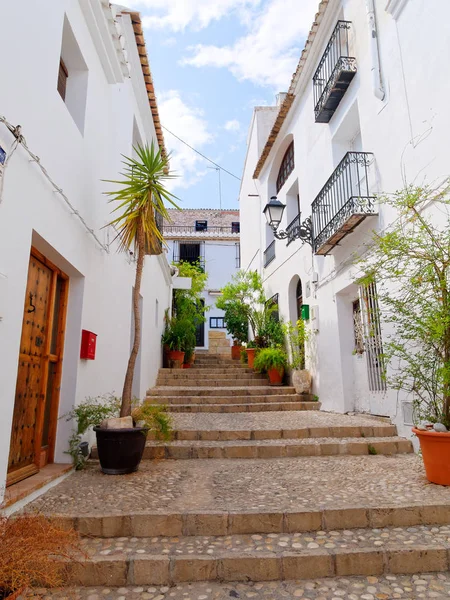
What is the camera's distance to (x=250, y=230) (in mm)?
14031

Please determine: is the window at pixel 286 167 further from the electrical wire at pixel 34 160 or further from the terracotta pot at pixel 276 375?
the electrical wire at pixel 34 160

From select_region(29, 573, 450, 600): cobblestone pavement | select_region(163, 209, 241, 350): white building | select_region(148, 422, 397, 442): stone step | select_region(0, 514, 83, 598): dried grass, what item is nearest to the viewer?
select_region(0, 514, 83, 598): dried grass

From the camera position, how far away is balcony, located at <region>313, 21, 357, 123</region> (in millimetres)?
6484

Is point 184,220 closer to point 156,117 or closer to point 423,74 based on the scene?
point 156,117

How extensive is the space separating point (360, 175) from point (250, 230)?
7.83 metres

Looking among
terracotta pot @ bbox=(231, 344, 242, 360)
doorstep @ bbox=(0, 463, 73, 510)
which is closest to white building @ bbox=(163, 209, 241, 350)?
terracotta pot @ bbox=(231, 344, 242, 360)

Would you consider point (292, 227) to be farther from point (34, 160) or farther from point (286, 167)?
point (34, 160)

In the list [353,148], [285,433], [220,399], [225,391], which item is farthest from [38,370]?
[353,148]

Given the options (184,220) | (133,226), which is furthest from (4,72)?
(184,220)

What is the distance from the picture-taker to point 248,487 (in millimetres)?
3492

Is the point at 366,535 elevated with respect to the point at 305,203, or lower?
lower

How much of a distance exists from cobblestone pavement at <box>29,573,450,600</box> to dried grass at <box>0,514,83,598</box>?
16 centimetres

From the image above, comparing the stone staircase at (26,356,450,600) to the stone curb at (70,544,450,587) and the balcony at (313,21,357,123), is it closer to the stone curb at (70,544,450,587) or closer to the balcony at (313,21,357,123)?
the stone curb at (70,544,450,587)

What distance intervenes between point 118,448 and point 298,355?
5339 millimetres
